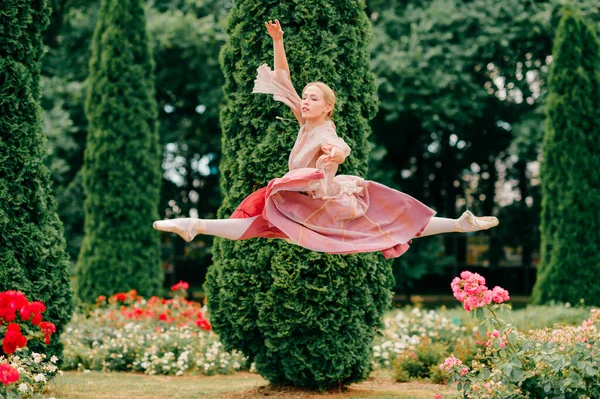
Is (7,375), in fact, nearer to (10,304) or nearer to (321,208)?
(10,304)

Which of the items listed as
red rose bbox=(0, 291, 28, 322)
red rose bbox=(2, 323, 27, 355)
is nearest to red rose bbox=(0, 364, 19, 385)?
red rose bbox=(2, 323, 27, 355)

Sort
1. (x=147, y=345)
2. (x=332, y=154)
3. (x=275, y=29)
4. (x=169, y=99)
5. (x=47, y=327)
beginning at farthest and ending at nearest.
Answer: (x=169, y=99)
(x=147, y=345)
(x=47, y=327)
(x=275, y=29)
(x=332, y=154)

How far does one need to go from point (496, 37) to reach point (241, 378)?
10573 millimetres

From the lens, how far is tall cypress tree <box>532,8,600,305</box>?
12.8 metres

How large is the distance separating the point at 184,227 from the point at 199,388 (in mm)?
3594

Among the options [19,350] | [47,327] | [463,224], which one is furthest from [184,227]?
[19,350]

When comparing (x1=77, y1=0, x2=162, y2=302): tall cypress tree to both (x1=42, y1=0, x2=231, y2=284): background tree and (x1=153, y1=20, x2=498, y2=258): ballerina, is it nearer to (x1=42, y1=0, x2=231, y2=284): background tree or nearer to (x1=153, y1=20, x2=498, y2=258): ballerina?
(x1=42, y1=0, x2=231, y2=284): background tree

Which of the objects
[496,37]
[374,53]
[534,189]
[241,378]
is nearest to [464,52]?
[496,37]

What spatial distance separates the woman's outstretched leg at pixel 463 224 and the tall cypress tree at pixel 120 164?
27.9 ft

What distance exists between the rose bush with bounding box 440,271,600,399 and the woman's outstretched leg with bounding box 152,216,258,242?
162 cm

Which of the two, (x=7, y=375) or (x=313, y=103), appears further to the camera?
(x=313, y=103)

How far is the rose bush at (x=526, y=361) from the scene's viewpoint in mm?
5070

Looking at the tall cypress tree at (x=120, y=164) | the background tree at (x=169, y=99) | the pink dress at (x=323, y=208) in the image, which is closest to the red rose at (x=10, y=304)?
the pink dress at (x=323, y=208)

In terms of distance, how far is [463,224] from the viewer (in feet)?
17.6
